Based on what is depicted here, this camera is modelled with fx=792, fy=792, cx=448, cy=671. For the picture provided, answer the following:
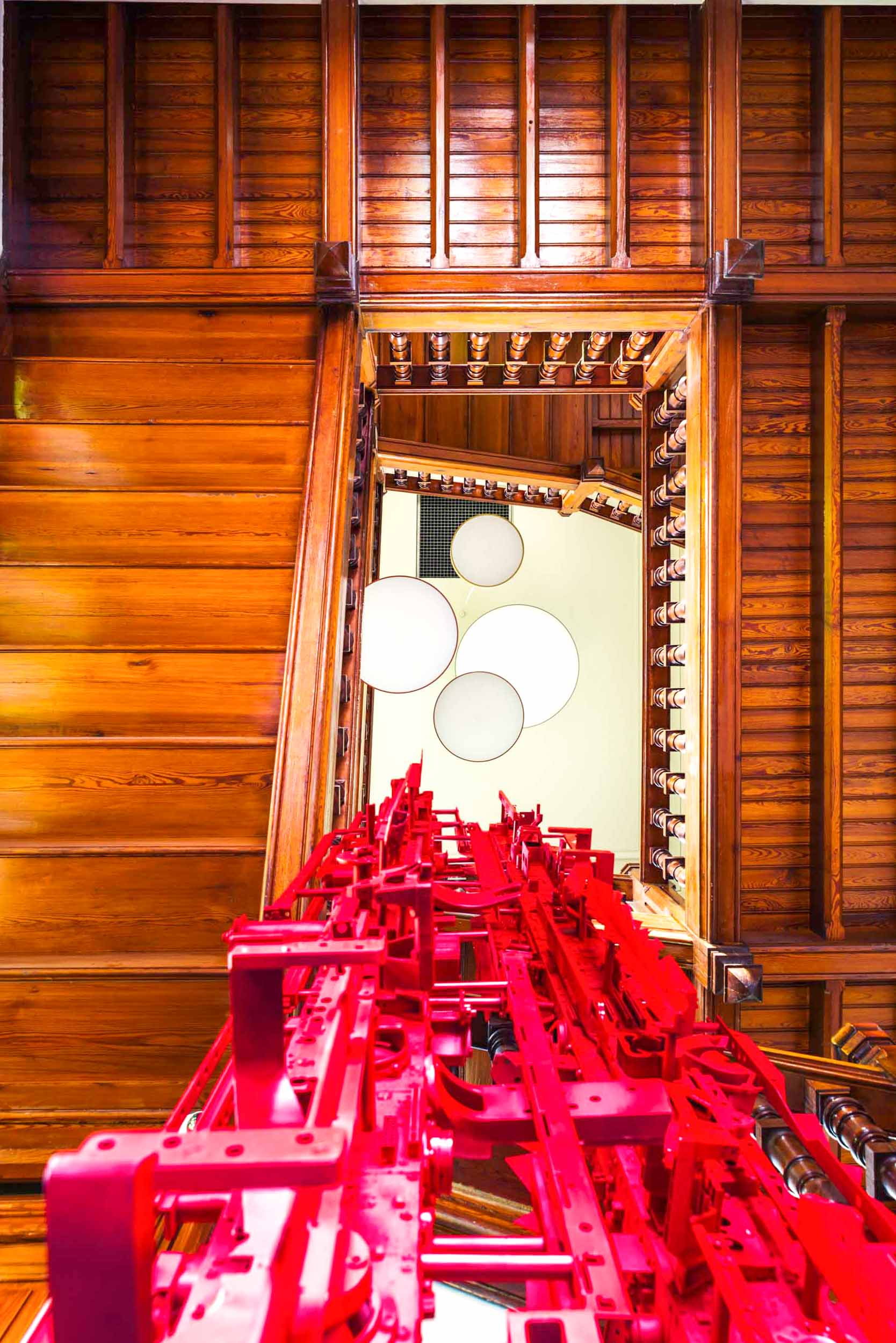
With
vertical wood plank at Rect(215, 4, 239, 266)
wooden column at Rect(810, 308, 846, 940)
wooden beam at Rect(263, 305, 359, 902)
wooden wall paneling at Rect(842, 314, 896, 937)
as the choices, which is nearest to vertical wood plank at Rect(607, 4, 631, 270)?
wooden column at Rect(810, 308, 846, 940)

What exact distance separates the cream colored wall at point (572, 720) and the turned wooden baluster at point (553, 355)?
16.7 ft

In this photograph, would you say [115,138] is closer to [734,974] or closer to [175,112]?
[175,112]

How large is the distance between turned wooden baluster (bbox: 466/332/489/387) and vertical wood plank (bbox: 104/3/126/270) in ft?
5.75

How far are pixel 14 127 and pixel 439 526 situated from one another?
6.34 m

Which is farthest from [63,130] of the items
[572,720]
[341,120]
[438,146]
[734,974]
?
[572,720]

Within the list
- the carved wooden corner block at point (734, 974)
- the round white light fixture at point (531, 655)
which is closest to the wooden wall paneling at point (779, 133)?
the round white light fixture at point (531, 655)

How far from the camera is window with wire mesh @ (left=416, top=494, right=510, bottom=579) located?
9641 millimetres

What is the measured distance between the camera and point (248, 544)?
3061 millimetres

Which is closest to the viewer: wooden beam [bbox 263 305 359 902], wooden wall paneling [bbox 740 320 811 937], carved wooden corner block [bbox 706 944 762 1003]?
wooden beam [bbox 263 305 359 902]

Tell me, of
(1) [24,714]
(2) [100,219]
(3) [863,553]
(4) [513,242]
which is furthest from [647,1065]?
(2) [100,219]

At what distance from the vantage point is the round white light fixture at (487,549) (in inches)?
255

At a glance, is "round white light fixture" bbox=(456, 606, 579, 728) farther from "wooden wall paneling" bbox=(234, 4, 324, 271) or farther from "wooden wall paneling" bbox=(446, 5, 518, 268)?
"wooden wall paneling" bbox=(234, 4, 324, 271)

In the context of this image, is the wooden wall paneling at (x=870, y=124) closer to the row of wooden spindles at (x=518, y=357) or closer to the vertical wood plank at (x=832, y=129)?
the vertical wood plank at (x=832, y=129)

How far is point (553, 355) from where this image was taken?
435 cm
